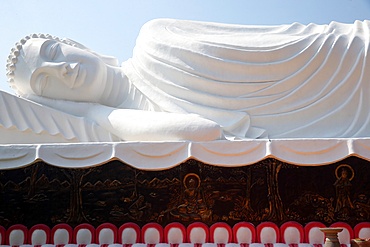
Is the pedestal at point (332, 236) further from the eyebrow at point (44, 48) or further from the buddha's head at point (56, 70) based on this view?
the eyebrow at point (44, 48)

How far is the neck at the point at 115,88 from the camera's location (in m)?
3.35

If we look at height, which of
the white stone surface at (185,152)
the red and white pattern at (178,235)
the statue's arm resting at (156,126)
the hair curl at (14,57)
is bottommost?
the red and white pattern at (178,235)

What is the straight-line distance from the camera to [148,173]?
2535mm

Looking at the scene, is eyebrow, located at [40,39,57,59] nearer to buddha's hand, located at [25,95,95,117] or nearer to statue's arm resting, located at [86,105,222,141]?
A: buddha's hand, located at [25,95,95,117]

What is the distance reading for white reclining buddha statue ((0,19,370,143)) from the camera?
2.94m

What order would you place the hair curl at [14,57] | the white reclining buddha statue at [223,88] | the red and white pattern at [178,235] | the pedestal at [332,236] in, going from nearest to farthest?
the pedestal at [332,236]
the red and white pattern at [178,235]
the white reclining buddha statue at [223,88]
the hair curl at [14,57]

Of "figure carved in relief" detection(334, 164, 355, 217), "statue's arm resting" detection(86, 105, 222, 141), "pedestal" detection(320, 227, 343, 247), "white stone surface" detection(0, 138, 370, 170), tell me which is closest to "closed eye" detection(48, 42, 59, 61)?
"statue's arm resting" detection(86, 105, 222, 141)

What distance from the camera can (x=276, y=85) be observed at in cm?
299

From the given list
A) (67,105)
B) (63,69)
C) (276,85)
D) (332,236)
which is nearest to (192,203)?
(332,236)

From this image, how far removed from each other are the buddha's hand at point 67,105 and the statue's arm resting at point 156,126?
199 mm

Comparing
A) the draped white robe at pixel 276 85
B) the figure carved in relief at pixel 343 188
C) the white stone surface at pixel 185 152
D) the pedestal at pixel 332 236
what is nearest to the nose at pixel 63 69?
the draped white robe at pixel 276 85

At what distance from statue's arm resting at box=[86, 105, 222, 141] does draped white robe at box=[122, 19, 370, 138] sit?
285 mm

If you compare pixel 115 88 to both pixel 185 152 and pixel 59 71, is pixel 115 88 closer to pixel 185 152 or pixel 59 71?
pixel 59 71

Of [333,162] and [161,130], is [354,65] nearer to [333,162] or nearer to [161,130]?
[333,162]
